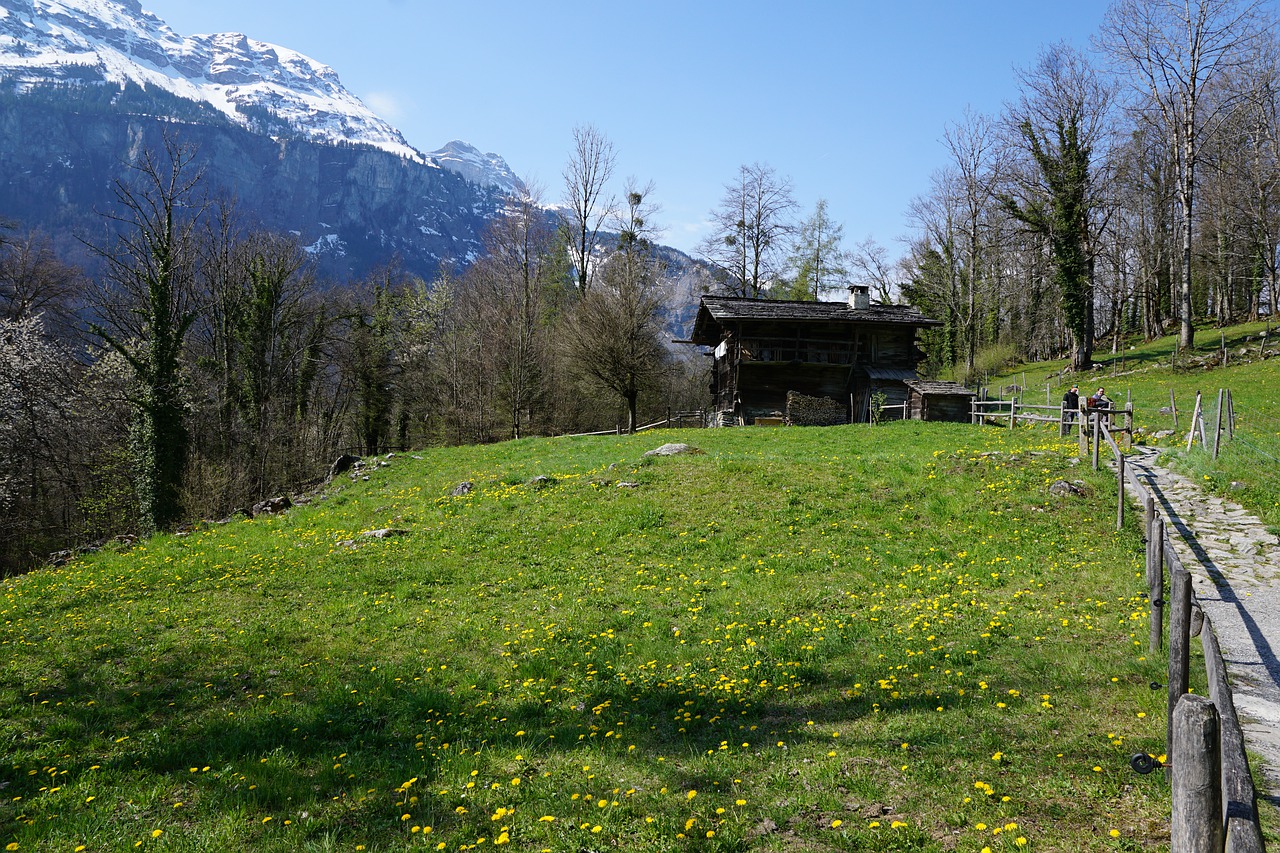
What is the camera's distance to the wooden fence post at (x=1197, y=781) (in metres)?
3.13

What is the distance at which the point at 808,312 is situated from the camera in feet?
127

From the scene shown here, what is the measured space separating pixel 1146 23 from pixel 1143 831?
46358mm

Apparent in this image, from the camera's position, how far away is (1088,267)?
41469mm

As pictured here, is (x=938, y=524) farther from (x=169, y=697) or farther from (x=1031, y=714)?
(x=169, y=697)

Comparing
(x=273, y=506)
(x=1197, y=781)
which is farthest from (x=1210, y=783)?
(x=273, y=506)

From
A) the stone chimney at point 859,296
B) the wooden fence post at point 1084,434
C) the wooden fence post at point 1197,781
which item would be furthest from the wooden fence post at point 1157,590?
the stone chimney at point 859,296

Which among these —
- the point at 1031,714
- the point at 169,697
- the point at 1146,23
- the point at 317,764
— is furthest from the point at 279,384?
the point at 1146,23

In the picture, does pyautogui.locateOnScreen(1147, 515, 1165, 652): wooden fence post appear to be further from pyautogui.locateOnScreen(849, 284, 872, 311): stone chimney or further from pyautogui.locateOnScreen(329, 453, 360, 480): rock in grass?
pyautogui.locateOnScreen(849, 284, 872, 311): stone chimney

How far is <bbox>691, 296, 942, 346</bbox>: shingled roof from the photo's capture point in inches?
1478

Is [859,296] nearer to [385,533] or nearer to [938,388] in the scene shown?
[938,388]

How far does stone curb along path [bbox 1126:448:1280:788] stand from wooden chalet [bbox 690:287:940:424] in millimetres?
→ 22126

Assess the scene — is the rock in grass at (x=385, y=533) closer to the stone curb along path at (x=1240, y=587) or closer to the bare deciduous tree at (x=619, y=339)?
the stone curb along path at (x=1240, y=587)

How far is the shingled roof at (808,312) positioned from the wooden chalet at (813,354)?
0.05m

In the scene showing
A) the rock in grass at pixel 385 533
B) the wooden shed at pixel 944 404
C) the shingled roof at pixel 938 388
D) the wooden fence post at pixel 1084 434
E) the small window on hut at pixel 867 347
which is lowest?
the rock in grass at pixel 385 533
